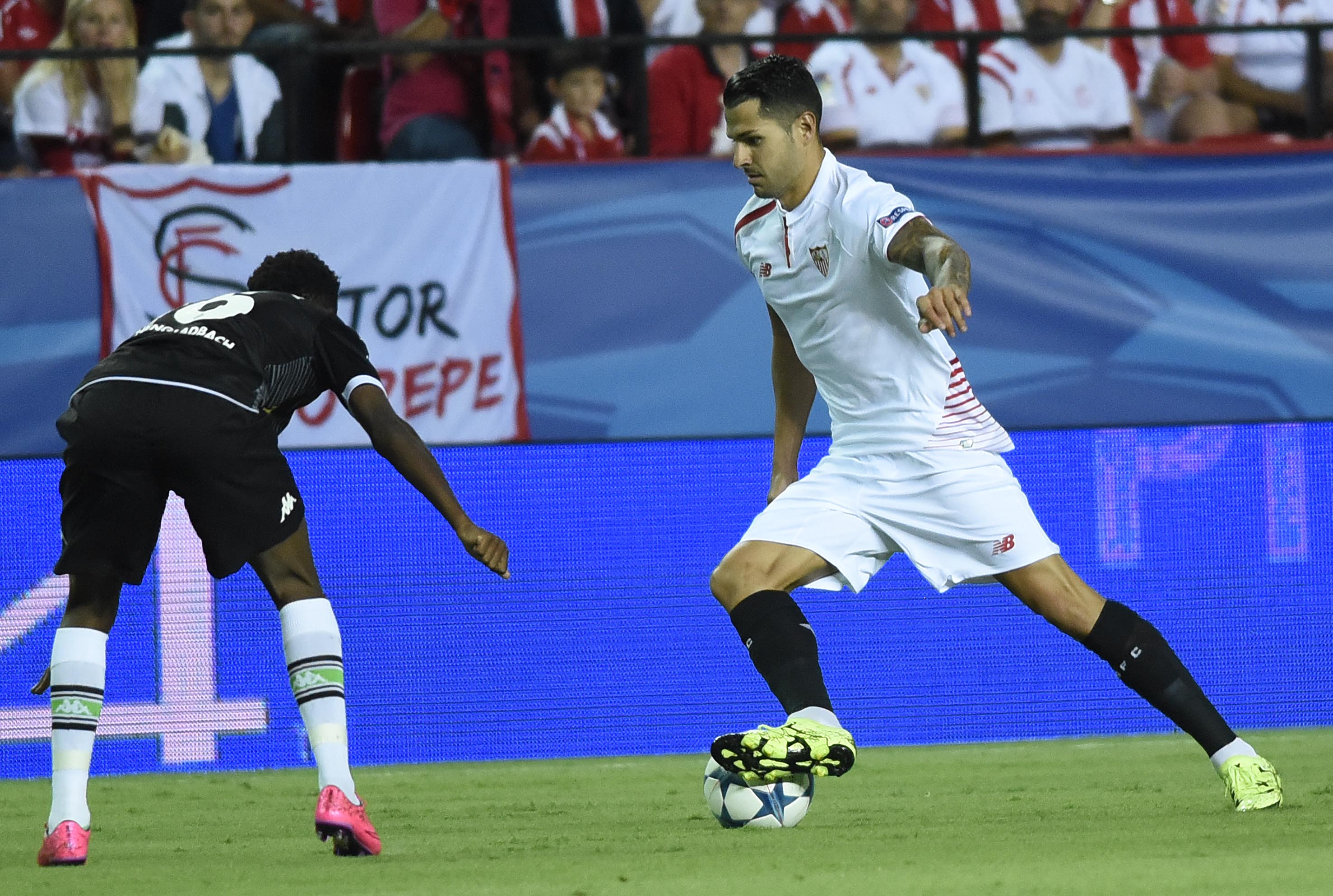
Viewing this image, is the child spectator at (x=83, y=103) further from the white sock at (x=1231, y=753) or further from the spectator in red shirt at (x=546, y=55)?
the white sock at (x=1231, y=753)

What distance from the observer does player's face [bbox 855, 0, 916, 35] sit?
31.9 feet

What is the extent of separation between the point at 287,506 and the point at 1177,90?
6.62 meters

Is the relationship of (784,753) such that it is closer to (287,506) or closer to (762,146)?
(287,506)

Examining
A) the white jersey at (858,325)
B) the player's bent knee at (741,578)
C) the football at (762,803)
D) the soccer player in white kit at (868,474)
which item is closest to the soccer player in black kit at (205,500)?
the player's bent knee at (741,578)

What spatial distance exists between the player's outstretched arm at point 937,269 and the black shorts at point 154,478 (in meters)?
1.55

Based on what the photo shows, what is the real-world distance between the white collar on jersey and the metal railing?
4.53 metres

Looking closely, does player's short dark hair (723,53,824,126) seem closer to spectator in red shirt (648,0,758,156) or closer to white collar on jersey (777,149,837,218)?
white collar on jersey (777,149,837,218)

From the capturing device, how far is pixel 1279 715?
7305 millimetres

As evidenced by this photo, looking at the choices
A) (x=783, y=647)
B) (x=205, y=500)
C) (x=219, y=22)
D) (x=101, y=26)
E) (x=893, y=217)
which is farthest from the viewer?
(x=219, y=22)

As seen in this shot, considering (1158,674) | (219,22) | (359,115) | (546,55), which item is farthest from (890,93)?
(1158,674)

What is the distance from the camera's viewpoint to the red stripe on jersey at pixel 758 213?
5020 mm

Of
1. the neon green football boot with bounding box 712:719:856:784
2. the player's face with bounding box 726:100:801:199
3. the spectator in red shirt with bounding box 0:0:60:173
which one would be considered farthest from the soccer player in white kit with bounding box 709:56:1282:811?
the spectator in red shirt with bounding box 0:0:60:173

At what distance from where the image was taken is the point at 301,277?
16.1 feet

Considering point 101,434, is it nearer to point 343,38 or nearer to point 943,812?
point 943,812
